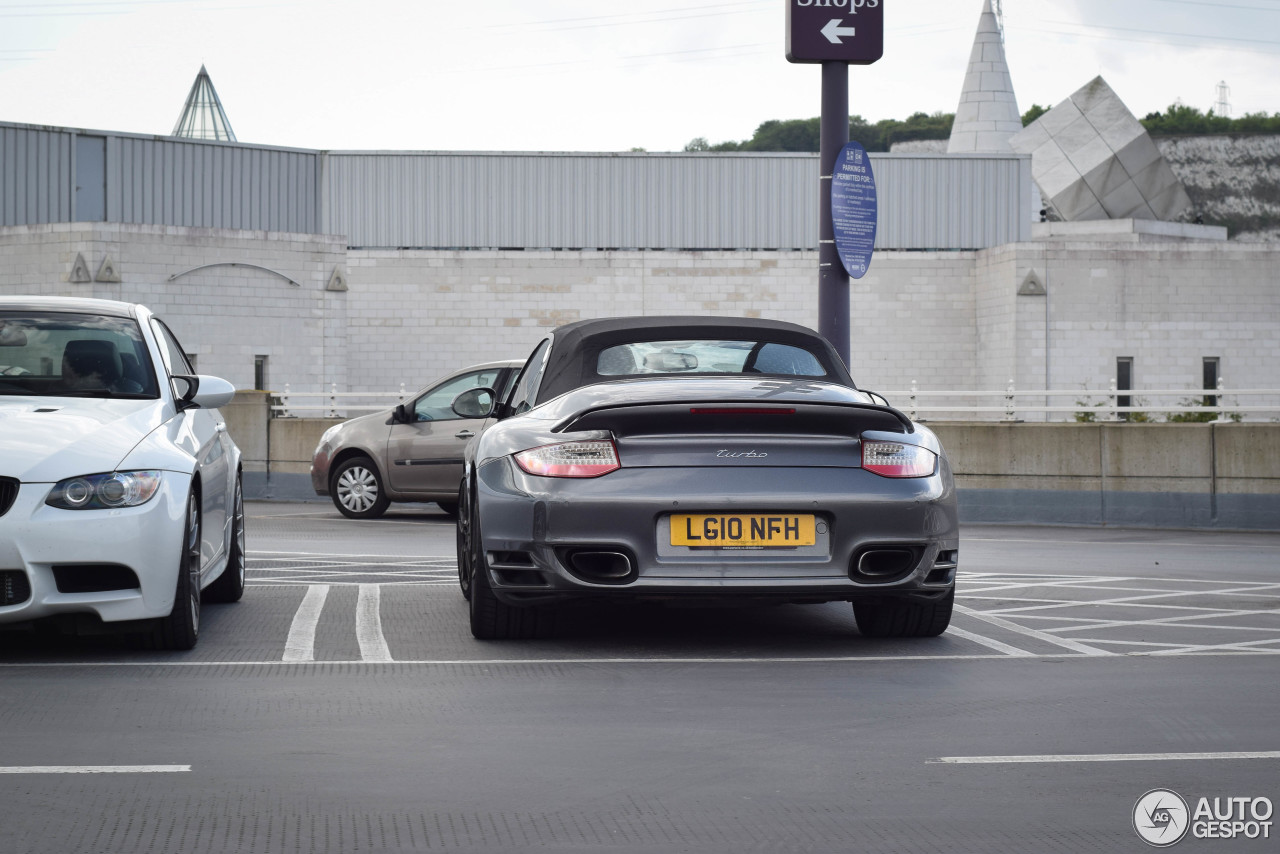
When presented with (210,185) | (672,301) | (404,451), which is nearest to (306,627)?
(404,451)

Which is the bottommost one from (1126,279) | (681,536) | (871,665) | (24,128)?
(871,665)

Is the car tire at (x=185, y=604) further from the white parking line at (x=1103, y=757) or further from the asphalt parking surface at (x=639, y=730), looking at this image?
the white parking line at (x=1103, y=757)

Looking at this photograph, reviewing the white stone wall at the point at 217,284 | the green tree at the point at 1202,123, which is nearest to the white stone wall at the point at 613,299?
the white stone wall at the point at 217,284

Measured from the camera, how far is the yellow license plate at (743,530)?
6406 mm

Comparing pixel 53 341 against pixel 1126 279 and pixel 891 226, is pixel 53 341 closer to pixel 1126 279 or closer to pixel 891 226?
pixel 1126 279

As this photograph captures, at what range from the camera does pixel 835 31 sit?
13578mm

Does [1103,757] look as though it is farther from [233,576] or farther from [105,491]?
[233,576]

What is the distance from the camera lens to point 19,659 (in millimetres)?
Answer: 6648

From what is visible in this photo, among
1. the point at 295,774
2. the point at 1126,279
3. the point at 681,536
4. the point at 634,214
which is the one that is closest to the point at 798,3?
the point at 681,536

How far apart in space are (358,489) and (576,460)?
1085cm

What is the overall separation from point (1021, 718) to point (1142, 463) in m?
12.7

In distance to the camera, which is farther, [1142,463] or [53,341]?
[1142,463]

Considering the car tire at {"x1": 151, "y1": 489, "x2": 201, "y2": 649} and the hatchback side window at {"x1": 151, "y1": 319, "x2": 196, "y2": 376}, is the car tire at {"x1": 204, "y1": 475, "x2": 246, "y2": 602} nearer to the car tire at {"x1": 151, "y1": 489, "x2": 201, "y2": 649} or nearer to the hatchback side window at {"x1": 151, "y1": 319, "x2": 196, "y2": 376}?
the hatchback side window at {"x1": 151, "y1": 319, "x2": 196, "y2": 376}

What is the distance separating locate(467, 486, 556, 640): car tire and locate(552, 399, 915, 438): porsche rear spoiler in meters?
0.78
